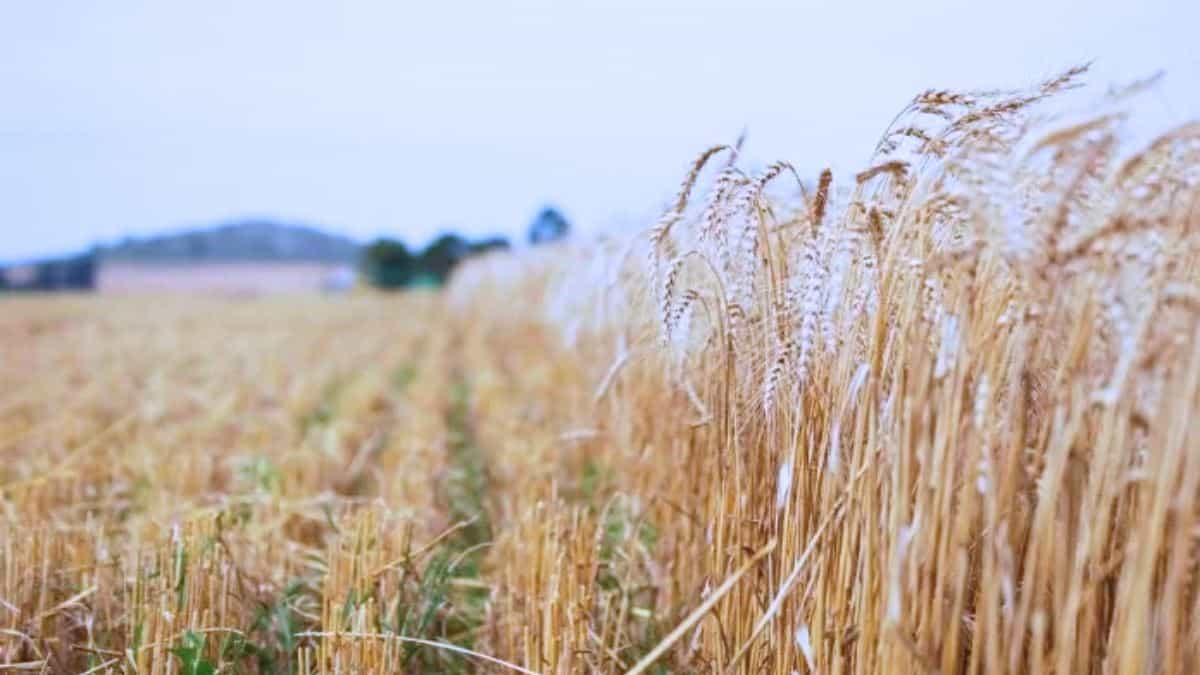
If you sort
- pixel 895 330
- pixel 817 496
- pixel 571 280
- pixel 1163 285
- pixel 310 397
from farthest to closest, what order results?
pixel 571 280, pixel 310 397, pixel 817 496, pixel 895 330, pixel 1163 285

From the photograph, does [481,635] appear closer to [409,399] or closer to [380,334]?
[409,399]

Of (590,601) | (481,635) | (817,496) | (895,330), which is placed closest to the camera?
(895,330)

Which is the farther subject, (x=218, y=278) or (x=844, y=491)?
(x=218, y=278)

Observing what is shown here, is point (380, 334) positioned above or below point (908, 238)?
below

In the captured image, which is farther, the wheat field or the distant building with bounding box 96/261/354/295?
the distant building with bounding box 96/261/354/295

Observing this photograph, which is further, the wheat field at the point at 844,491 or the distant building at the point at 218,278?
the distant building at the point at 218,278

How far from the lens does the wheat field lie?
1.52m

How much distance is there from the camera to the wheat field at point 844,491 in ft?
4.97

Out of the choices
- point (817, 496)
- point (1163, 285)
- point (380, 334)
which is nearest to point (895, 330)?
point (817, 496)

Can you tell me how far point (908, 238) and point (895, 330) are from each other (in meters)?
0.17

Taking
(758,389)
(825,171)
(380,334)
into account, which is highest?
(825,171)

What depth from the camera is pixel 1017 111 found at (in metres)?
1.90

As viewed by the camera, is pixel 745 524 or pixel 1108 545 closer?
pixel 1108 545

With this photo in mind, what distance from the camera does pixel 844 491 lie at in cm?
185
